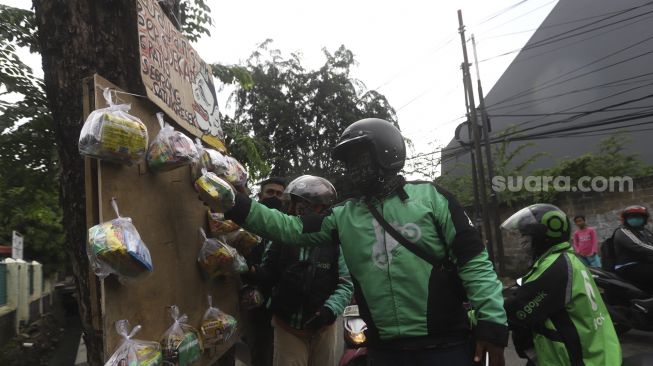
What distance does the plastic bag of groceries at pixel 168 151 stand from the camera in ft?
5.50

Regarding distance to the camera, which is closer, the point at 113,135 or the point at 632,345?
the point at 113,135

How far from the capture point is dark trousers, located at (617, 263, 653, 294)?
5.03 metres

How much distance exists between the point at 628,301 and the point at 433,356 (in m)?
4.09

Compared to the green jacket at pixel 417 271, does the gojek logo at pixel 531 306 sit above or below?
below

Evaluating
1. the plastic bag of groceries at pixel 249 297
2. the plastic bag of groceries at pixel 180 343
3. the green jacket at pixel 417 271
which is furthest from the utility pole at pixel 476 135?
the plastic bag of groceries at pixel 180 343

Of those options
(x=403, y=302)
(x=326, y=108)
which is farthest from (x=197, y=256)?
(x=326, y=108)

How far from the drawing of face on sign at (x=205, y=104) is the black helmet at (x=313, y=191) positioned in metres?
0.57

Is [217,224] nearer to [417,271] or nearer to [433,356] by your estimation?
[417,271]

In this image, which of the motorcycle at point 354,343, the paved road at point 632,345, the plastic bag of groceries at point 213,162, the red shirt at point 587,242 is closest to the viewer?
the plastic bag of groceries at point 213,162

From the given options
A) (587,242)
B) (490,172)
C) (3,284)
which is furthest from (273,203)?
(490,172)

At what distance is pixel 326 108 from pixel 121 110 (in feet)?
49.6

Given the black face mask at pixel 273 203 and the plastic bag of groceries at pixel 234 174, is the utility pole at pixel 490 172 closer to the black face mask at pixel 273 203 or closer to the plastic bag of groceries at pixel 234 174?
the black face mask at pixel 273 203

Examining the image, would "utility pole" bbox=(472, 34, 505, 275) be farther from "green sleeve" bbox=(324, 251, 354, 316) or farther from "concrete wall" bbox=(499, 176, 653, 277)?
"green sleeve" bbox=(324, 251, 354, 316)

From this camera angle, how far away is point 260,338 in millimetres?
3320
